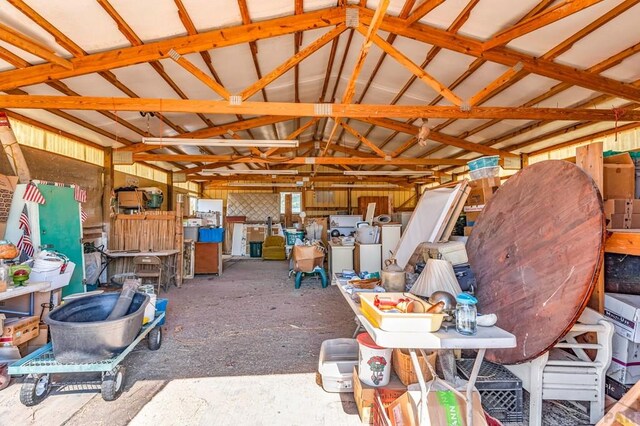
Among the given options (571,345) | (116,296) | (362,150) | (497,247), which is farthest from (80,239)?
(362,150)

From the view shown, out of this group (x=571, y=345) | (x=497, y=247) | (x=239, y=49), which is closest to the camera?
(x=571, y=345)

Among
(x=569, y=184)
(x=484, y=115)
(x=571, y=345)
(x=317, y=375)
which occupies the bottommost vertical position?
(x=317, y=375)

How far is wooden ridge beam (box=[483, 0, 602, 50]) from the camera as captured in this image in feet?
9.02

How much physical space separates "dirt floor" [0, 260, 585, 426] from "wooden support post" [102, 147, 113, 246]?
3.22 meters

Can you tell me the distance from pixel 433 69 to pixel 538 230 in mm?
3622

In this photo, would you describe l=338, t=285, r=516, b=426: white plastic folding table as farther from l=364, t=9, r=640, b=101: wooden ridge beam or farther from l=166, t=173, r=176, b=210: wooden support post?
l=166, t=173, r=176, b=210: wooden support post

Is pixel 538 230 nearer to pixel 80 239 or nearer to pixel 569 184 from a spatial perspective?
pixel 569 184

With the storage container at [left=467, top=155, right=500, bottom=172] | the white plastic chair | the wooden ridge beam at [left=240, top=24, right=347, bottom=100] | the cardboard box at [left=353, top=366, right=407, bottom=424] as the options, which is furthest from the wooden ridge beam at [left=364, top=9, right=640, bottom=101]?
the cardboard box at [left=353, top=366, right=407, bottom=424]

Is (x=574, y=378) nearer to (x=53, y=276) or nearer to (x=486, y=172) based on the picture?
(x=486, y=172)

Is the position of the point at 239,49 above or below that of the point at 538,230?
above

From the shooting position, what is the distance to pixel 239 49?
4.20m

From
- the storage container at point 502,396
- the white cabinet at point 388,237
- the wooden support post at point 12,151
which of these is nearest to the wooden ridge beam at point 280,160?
the white cabinet at point 388,237

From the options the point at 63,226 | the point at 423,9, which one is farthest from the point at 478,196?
the point at 63,226

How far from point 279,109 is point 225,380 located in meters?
3.16
